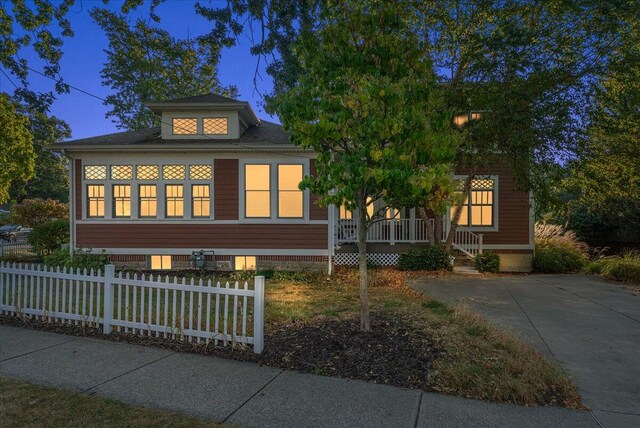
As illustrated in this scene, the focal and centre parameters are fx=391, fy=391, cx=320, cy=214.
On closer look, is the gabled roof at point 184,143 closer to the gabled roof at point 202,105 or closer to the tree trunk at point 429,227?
the gabled roof at point 202,105

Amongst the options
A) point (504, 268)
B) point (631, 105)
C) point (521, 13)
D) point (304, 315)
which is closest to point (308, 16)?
point (304, 315)

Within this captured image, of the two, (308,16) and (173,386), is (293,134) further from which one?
(308,16)

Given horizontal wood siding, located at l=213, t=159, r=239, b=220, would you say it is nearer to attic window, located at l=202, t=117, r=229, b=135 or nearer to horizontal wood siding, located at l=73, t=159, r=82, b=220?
attic window, located at l=202, t=117, r=229, b=135

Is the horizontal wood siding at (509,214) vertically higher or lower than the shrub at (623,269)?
higher

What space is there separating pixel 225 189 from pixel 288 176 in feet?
6.71

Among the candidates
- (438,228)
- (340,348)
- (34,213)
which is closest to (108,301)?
(340,348)

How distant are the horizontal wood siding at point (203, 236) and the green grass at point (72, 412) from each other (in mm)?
8839

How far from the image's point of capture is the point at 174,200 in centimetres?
1267

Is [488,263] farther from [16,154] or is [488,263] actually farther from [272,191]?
[16,154]

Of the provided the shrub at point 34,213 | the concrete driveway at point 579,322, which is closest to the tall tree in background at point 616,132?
the concrete driveway at point 579,322

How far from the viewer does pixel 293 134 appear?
508 cm

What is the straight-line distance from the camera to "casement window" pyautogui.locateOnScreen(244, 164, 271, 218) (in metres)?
12.5

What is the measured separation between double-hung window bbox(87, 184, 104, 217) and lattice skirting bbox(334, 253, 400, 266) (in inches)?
318

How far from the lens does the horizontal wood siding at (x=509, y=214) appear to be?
1463cm
